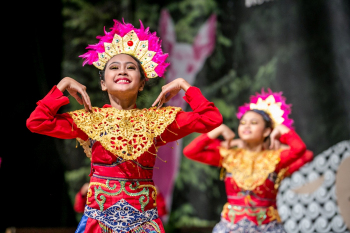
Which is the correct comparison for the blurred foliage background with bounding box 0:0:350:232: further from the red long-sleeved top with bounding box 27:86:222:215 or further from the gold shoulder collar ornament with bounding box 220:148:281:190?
the gold shoulder collar ornament with bounding box 220:148:281:190

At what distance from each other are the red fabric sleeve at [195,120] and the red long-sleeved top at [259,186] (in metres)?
1.24

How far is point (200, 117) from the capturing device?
2.21 metres

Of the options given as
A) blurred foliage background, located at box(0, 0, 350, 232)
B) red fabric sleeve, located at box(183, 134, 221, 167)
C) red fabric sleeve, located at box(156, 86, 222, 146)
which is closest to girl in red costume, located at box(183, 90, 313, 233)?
red fabric sleeve, located at box(183, 134, 221, 167)

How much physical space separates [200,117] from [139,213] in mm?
598

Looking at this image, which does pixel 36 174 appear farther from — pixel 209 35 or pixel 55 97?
pixel 209 35

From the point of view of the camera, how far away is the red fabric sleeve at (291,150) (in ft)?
11.0

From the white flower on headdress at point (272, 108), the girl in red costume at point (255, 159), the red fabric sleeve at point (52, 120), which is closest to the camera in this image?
the red fabric sleeve at point (52, 120)

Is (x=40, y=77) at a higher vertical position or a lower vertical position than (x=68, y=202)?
higher

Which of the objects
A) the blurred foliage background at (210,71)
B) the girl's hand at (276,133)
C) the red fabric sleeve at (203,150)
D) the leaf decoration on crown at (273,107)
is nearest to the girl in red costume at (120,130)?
the blurred foliage background at (210,71)

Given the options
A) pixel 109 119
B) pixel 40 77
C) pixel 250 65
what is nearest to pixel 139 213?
pixel 109 119

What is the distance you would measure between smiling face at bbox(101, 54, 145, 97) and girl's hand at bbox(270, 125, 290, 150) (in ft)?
4.97

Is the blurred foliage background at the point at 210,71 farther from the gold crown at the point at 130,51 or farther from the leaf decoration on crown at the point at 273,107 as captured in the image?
the leaf decoration on crown at the point at 273,107

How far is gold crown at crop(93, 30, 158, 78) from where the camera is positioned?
2.43m

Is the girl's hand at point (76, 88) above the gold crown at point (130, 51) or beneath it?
beneath
